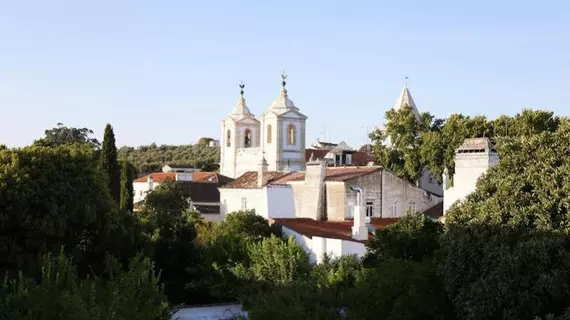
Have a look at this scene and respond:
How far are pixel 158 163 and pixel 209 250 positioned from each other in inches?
2881

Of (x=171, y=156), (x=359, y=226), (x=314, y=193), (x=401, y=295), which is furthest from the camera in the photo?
(x=171, y=156)

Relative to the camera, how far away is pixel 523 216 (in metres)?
13.3

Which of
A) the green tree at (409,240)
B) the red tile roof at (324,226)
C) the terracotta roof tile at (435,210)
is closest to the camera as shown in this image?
the green tree at (409,240)

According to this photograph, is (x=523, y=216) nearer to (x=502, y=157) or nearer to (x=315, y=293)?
(x=502, y=157)

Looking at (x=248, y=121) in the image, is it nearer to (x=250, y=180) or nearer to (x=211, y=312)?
(x=250, y=180)

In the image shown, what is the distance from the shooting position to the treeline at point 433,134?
127ft

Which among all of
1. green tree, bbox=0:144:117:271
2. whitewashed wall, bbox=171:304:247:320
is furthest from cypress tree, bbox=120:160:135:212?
green tree, bbox=0:144:117:271

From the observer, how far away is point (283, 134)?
67938 mm

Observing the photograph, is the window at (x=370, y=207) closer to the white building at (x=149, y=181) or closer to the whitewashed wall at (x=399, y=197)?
the whitewashed wall at (x=399, y=197)

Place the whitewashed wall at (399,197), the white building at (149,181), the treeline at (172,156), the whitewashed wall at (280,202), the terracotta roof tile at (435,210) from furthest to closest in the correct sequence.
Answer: the treeline at (172,156) < the white building at (149,181) < the whitewashed wall at (280,202) < the whitewashed wall at (399,197) < the terracotta roof tile at (435,210)

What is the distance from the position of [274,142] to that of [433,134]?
26682 millimetres

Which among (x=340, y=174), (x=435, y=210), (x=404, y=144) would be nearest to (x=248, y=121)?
(x=404, y=144)

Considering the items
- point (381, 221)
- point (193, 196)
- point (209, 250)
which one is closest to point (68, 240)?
point (209, 250)

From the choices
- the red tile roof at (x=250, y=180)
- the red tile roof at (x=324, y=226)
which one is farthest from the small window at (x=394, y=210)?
the red tile roof at (x=250, y=180)
